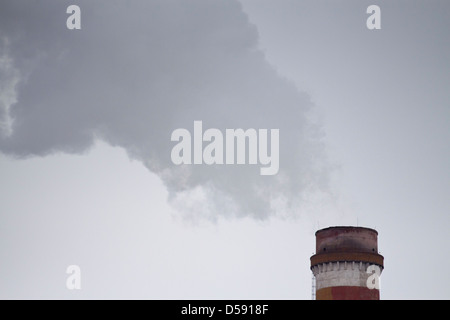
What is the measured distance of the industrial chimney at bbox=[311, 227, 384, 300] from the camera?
2744 inches

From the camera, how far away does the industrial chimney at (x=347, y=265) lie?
69688 mm

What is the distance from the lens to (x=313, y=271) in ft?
240

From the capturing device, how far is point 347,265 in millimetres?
70312
